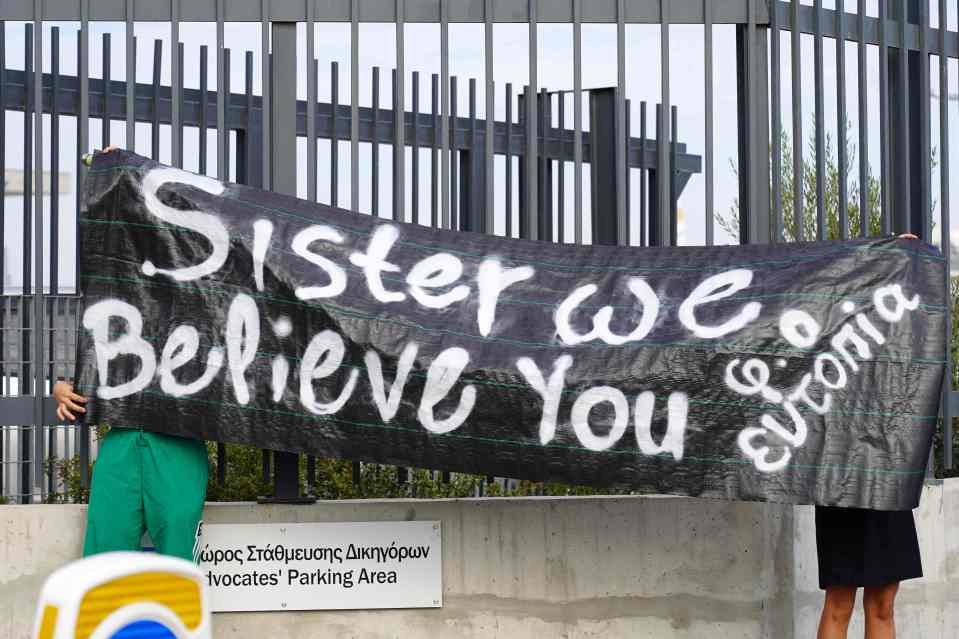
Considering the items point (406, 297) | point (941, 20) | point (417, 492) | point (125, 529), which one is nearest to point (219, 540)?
point (125, 529)

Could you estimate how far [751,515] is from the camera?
19.7 ft

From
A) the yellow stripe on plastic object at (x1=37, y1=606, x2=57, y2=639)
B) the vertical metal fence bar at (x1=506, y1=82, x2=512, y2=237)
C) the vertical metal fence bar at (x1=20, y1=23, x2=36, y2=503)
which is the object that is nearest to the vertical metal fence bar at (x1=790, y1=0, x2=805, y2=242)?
the vertical metal fence bar at (x1=506, y1=82, x2=512, y2=237)

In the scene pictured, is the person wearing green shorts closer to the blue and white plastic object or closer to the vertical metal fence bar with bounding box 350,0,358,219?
the vertical metal fence bar with bounding box 350,0,358,219

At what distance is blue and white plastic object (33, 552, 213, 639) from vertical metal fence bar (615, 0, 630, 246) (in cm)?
397

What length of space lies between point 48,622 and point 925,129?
5604mm

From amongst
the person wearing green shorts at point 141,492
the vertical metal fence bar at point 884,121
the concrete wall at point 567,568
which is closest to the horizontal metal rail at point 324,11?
the vertical metal fence bar at point 884,121

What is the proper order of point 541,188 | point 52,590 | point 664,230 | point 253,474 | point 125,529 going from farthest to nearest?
1. point 253,474
2. point 541,188
3. point 664,230
4. point 125,529
5. point 52,590

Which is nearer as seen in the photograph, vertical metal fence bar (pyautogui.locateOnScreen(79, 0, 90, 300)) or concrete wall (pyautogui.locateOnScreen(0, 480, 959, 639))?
concrete wall (pyautogui.locateOnScreen(0, 480, 959, 639))

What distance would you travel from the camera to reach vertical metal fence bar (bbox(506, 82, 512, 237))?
6621 millimetres

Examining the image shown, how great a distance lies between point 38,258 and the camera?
19.1 ft

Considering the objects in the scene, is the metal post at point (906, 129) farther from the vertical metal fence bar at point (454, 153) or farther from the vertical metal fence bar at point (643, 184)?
the vertical metal fence bar at point (454, 153)

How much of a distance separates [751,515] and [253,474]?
9.45 feet

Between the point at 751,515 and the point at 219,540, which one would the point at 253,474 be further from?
the point at 751,515

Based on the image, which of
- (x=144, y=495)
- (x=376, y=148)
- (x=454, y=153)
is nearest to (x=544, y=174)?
(x=454, y=153)
